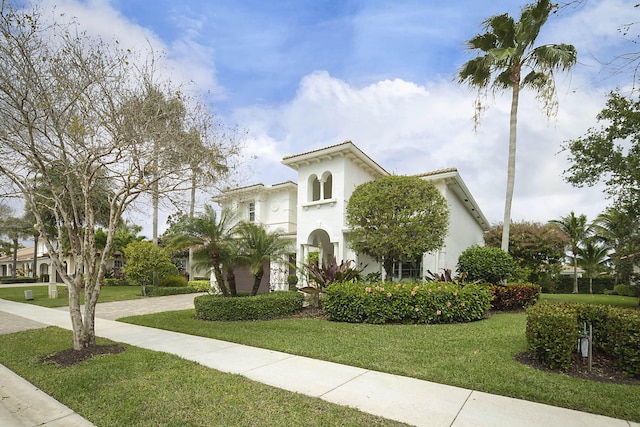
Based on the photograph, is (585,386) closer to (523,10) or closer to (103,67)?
(103,67)

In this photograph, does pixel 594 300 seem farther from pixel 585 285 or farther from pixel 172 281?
pixel 172 281

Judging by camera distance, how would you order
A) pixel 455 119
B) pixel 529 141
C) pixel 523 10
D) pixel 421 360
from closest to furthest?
pixel 421 360
pixel 523 10
pixel 455 119
pixel 529 141

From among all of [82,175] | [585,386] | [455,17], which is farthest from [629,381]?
[82,175]

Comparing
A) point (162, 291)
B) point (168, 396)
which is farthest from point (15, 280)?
point (168, 396)

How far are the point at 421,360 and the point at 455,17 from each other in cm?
659

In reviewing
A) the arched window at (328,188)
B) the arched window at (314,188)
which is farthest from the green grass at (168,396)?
the arched window at (328,188)

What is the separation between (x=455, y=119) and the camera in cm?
1521

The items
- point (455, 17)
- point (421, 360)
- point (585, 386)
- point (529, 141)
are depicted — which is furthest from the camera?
point (529, 141)

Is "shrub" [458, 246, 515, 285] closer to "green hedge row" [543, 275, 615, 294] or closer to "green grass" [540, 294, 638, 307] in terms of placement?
"green grass" [540, 294, 638, 307]

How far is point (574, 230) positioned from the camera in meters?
28.0

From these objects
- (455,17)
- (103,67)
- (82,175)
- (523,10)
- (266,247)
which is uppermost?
(523,10)

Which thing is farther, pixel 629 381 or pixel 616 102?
pixel 616 102

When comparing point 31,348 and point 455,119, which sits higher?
point 455,119

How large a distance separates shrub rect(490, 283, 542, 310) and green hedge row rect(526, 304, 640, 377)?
19.6ft
